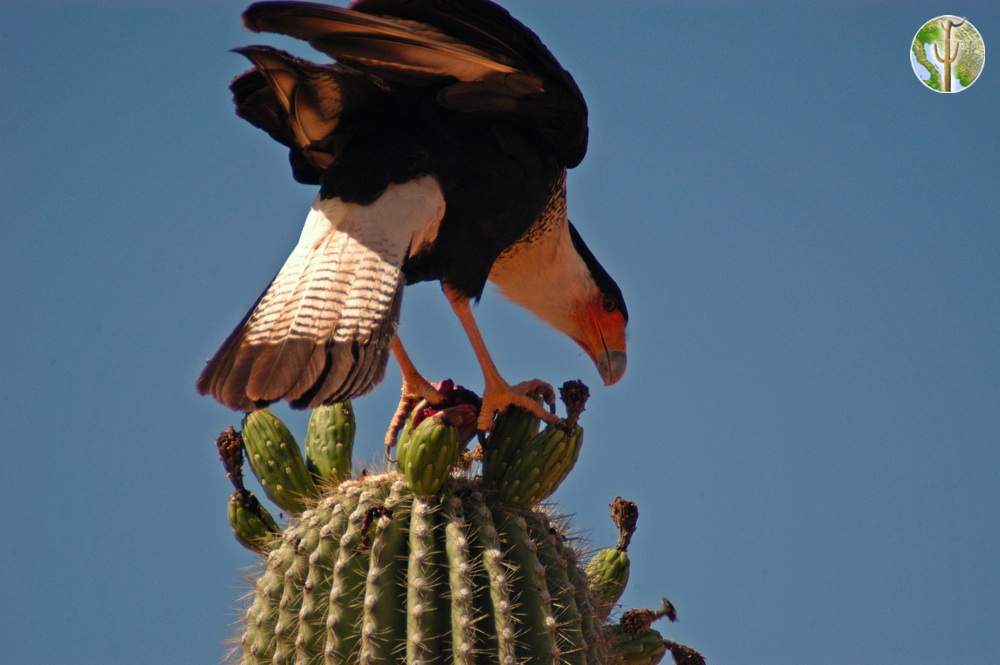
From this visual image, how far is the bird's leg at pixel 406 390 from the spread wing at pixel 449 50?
920 millimetres

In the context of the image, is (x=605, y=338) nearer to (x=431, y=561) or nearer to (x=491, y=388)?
(x=491, y=388)

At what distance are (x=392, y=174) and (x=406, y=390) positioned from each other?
30.8 inches

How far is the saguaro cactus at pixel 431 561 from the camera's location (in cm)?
352

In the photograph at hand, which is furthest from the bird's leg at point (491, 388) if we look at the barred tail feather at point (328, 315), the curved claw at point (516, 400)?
the barred tail feather at point (328, 315)

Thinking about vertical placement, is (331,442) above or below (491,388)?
below

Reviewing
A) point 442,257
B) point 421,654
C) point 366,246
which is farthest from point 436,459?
point 442,257

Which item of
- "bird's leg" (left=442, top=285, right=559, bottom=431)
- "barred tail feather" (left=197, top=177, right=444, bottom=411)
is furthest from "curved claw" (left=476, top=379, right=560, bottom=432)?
"barred tail feather" (left=197, top=177, right=444, bottom=411)

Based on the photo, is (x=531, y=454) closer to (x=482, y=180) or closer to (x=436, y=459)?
(x=436, y=459)

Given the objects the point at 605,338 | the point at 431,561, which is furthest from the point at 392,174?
the point at 431,561

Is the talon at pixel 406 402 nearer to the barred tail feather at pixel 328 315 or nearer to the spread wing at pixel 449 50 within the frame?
the barred tail feather at pixel 328 315

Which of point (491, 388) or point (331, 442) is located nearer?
point (331, 442)

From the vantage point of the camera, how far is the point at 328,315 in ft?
14.4

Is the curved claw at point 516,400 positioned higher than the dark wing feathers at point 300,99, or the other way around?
the dark wing feathers at point 300,99

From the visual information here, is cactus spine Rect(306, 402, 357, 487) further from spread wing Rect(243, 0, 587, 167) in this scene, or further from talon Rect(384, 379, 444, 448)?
spread wing Rect(243, 0, 587, 167)
